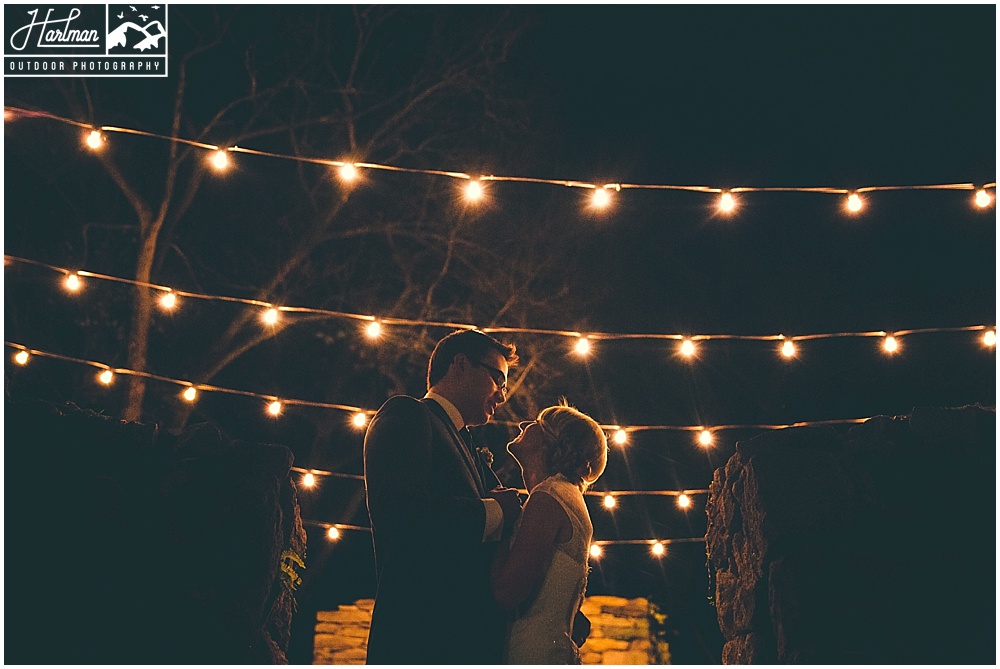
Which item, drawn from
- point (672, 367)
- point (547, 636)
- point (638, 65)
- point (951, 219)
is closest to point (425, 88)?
point (638, 65)

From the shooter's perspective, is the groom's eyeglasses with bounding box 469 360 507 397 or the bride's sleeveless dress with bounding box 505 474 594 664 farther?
the groom's eyeglasses with bounding box 469 360 507 397

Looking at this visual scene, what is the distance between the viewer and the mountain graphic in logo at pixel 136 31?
4.55 m

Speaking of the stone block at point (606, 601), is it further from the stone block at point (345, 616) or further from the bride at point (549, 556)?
the bride at point (549, 556)

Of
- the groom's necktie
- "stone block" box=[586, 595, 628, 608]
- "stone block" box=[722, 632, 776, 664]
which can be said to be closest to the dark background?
"stone block" box=[586, 595, 628, 608]

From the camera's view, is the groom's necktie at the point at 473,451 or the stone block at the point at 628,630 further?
the stone block at the point at 628,630

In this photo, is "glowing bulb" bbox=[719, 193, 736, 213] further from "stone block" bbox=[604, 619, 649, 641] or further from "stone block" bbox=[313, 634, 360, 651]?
"stone block" bbox=[313, 634, 360, 651]

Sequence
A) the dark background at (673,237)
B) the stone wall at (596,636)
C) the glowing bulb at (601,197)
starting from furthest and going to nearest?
the dark background at (673,237) < the stone wall at (596,636) < the glowing bulb at (601,197)

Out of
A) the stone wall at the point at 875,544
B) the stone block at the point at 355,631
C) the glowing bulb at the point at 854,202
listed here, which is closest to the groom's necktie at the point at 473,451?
the stone wall at the point at 875,544

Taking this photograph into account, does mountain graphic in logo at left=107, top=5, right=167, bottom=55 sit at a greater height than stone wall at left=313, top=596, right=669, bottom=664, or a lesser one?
greater

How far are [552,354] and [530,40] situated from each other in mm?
3273

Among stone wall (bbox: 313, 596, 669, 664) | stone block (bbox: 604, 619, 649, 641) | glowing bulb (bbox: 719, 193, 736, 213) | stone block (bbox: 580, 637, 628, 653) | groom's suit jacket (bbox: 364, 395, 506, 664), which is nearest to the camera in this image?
groom's suit jacket (bbox: 364, 395, 506, 664)

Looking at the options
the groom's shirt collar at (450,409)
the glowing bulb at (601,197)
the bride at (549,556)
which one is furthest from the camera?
the glowing bulb at (601,197)

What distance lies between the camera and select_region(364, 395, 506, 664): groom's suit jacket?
219cm

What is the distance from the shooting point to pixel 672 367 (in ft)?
30.4
